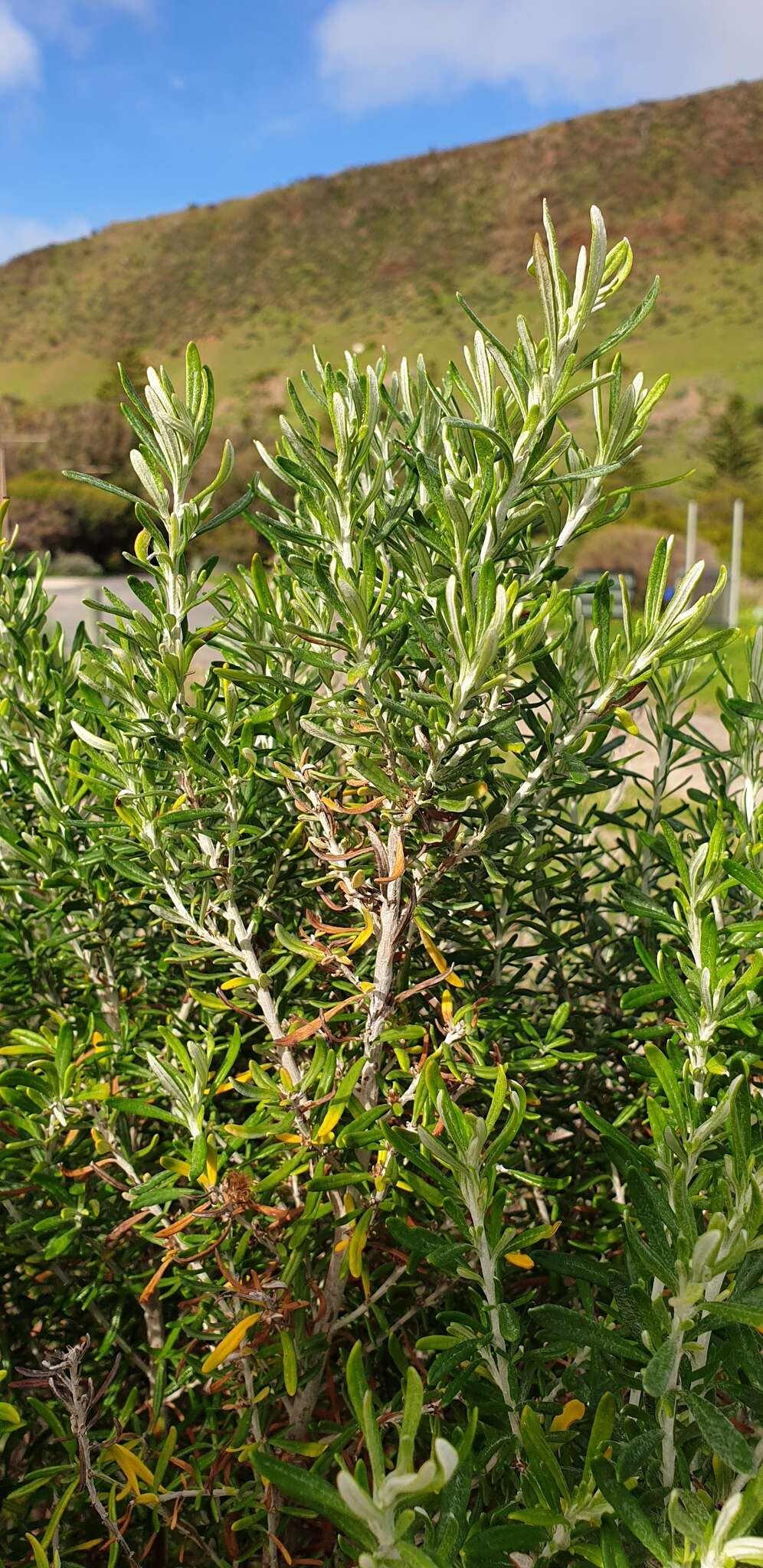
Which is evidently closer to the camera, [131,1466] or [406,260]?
[131,1466]

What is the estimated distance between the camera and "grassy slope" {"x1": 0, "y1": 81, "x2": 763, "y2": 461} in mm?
56812

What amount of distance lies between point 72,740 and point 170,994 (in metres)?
0.45

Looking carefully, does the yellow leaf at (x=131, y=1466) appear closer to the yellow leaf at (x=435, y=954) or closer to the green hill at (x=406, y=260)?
the yellow leaf at (x=435, y=954)

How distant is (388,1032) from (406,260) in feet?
251

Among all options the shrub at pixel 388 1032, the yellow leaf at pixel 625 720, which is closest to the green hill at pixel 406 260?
the shrub at pixel 388 1032

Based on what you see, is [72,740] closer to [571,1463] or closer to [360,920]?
[360,920]

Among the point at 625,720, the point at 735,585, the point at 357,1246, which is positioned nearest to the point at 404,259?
the point at 735,585

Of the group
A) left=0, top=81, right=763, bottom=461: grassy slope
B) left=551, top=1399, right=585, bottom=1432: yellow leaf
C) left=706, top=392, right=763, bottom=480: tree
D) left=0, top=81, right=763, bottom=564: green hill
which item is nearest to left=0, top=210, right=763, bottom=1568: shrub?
left=551, top=1399, right=585, bottom=1432: yellow leaf

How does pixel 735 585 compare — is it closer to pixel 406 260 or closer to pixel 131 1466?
pixel 131 1466

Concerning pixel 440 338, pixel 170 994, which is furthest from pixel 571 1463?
pixel 440 338

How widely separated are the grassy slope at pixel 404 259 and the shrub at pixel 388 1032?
52.8 m

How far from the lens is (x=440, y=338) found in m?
53.9

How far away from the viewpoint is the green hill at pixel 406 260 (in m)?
56.1

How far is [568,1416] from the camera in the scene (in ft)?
2.80
